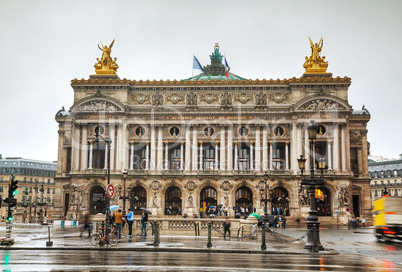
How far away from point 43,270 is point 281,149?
5936 cm

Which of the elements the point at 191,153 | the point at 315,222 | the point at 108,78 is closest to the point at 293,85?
the point at 191,153

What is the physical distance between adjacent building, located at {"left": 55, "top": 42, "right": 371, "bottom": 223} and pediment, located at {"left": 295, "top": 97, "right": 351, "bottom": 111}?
0.15 meters

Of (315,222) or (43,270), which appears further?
(315,222)

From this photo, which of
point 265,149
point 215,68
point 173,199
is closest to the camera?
point 265,149

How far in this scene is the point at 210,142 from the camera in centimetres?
7169

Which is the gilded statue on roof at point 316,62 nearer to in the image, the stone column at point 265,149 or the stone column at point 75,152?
the stone column at point 265,149

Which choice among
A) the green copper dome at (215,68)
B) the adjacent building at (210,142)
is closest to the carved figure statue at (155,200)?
the adjacent building at (210,142)

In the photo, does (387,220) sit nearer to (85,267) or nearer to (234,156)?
(85,267)

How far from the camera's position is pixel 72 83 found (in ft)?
241

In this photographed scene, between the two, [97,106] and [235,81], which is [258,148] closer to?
[235,81]

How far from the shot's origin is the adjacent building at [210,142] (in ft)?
228

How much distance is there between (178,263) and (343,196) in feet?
172

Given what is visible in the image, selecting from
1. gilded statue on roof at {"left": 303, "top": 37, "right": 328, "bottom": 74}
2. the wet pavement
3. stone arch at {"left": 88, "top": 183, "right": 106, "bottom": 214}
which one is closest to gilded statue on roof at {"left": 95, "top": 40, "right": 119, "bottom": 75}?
stone arch at {"left": 88, "top": 183, "right": 106, "bottom": 214}

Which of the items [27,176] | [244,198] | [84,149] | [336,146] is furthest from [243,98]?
[27,176]
